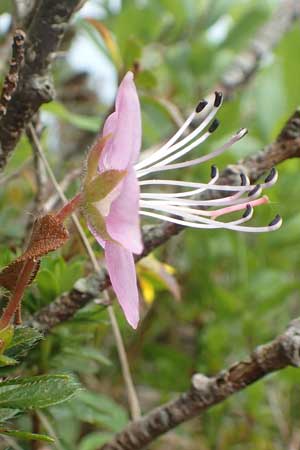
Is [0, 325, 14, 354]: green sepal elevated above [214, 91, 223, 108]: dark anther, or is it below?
below

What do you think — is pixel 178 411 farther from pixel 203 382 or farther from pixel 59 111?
pixel 59 111

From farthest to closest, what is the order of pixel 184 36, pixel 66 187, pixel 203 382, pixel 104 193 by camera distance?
pixel 184 36 → pixel 66 187 → pixel 203 382 → pixel 104 193

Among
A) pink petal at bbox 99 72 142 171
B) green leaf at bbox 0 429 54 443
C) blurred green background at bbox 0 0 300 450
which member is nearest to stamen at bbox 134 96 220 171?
pink petal at bbox 99 72 142 171

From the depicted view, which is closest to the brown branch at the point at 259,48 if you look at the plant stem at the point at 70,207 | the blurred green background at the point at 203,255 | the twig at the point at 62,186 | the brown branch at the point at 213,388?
the blurred green background at the point at 203,255

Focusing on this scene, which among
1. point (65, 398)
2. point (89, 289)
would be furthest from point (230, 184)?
point (65, 398)

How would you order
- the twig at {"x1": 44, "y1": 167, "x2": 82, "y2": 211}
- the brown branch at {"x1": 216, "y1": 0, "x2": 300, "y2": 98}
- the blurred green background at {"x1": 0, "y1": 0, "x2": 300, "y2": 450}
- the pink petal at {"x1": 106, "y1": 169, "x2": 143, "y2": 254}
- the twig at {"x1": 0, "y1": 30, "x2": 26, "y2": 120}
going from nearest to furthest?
the pink petal at {"x1": 106, "y1": 169, "x2": 143, "y2": 254} < the twig at {"x1": 0, "y1": 30, "x2": 26, "y2": 120} < the twig at {"x1": 44, "y1": 167, "x2": 82, "y2": 211} < the blurred green background at {"x1": 0, "y1": 0, "x2": 300, "y2": 450} < the brown branch at {"x1": 216, "y1": 0, "x2": 300, "y2": 98}

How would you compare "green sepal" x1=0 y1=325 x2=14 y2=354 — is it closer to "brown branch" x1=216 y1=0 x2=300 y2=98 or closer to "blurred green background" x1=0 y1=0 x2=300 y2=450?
"blurred green background" x1=0 y1=0 x2=300 y2=450

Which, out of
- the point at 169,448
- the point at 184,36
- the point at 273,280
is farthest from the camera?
the point at 184,36
